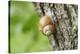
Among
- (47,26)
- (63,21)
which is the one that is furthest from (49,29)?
(63,21)

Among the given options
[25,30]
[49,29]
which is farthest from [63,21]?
[25,30]

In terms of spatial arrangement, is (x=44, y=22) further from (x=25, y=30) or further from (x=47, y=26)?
(x=25, y=30)

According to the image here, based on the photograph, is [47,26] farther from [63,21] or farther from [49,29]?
[63,21]
